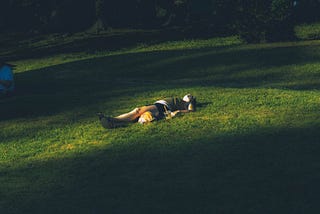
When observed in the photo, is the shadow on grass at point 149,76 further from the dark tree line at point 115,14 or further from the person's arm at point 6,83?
the dark tree line at point 115,14

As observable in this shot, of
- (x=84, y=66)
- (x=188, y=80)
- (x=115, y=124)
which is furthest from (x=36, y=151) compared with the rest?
(x=84, y=66)

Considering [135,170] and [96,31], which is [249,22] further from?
[135,170]

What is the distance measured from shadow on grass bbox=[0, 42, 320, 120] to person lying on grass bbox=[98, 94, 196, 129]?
Result: 2.55 meters

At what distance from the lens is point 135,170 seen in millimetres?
10344

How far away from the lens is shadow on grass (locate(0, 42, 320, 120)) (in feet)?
59.6

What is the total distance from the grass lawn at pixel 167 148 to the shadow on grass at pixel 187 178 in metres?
0.02

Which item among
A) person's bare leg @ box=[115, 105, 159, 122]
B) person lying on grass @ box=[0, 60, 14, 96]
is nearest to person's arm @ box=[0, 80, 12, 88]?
person lying on grass @ box=[0, 60, 14, 96]

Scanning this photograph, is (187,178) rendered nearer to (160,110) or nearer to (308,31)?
(160,110)

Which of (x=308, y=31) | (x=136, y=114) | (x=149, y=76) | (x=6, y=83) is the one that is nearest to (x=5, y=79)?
(x=6, y=83)

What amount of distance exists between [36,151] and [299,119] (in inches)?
195

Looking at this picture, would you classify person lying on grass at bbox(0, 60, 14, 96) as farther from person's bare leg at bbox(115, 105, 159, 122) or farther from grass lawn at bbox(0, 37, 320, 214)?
person's bare leg at bbox(115, 105, 159, 122)

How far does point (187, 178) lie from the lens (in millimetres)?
9711

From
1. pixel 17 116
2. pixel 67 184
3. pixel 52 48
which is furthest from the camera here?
pixel 52 48

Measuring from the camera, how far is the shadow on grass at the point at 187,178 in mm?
8555
